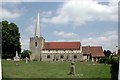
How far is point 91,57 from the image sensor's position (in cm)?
6500

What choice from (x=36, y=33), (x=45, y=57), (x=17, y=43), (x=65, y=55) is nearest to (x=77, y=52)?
(x=65, y=55)

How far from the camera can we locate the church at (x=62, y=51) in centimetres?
6356

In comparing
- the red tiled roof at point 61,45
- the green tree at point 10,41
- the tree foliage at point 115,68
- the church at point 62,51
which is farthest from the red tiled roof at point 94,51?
the tree foliage at point 115,68

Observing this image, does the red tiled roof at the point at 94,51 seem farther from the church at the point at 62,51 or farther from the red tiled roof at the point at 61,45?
the red tiled roof at the point at 61,45

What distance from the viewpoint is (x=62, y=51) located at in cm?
6769

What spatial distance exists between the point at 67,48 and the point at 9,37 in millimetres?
28920

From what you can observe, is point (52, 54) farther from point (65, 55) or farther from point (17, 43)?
point (17, 43)

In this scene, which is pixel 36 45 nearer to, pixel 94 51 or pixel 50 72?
pixel 94 51

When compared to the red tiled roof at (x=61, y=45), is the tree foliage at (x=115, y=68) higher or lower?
lower

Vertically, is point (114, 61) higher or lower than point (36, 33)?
lower

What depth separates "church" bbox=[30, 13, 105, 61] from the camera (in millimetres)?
63562

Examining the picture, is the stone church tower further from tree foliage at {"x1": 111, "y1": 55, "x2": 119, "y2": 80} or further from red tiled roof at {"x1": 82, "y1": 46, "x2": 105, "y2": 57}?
tree foliage at {"x1": 111, "y1": 55, "x2": 119, "y2": 80}

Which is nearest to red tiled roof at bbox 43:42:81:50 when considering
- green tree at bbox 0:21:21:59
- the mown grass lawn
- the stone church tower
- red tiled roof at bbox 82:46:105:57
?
red tiled roof at bbox 82:46:105:57

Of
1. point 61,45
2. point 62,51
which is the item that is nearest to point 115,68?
point 62,51
